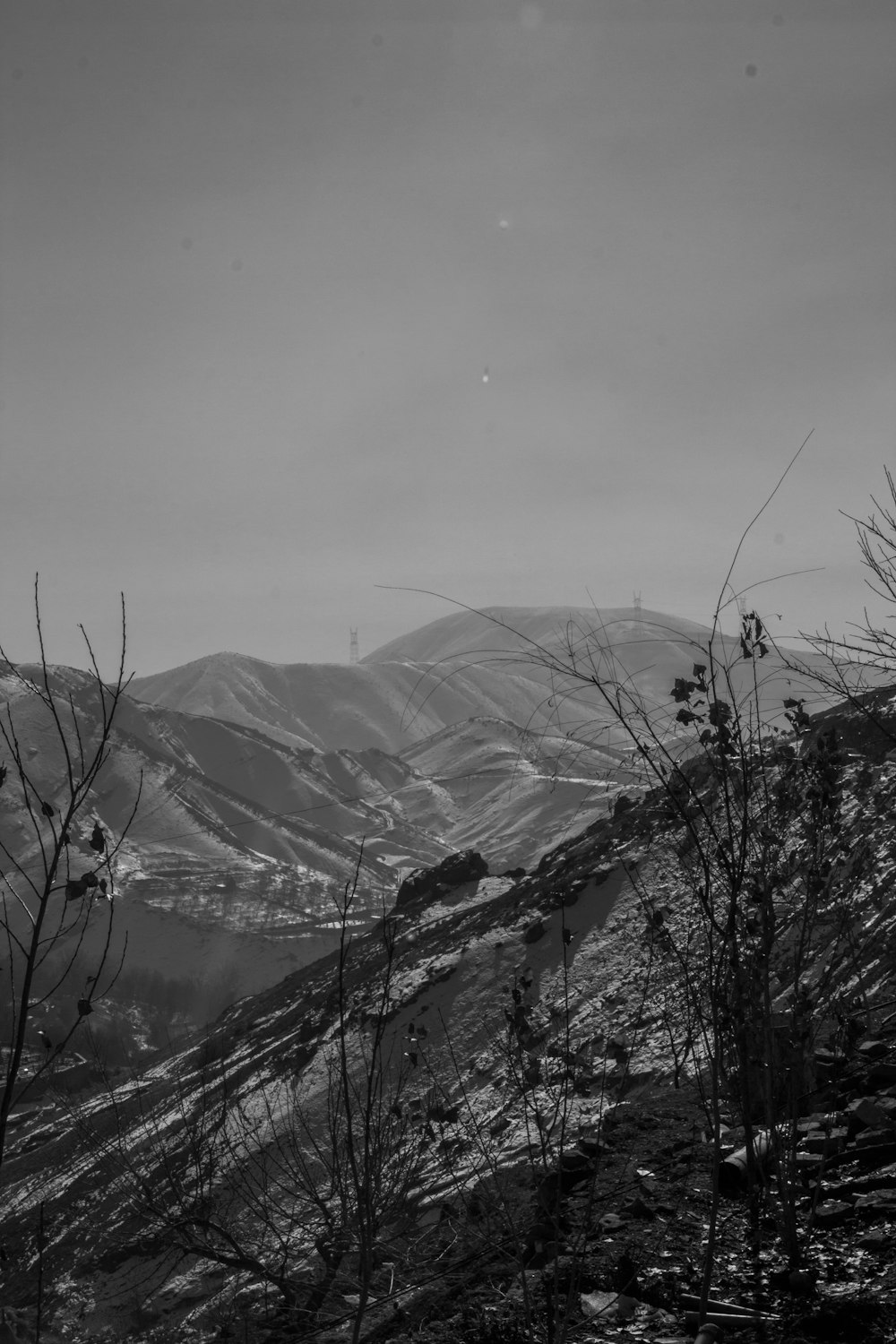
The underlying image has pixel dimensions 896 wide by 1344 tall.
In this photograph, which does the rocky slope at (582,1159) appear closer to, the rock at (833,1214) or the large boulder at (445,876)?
the rock at (833,1214)

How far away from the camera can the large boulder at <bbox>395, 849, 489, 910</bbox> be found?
39.4m

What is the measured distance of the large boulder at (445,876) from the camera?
3941 cm

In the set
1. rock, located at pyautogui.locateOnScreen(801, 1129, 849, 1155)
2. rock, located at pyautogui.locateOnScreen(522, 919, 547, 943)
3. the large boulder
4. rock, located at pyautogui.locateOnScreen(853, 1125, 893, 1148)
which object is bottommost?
the large boulder

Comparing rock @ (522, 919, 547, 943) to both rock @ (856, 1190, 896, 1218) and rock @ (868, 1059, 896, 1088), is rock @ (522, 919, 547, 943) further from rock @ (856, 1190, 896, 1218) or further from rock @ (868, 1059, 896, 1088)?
rock @ (856, 1190, 896, 1218)

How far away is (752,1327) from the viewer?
3562mm

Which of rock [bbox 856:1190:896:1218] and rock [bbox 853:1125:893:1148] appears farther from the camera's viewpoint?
rock [bbox 853:1125:893:1148]

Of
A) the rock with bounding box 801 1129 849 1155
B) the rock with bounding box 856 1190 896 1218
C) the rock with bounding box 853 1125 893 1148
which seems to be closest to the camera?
the rock with bounding box 856 1190 896 1218

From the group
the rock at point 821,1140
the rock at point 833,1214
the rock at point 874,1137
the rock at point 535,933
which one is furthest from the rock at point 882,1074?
the rock at point 535,933

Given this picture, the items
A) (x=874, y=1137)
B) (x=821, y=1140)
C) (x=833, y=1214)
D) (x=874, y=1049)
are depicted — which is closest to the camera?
(x=833, y=1214)

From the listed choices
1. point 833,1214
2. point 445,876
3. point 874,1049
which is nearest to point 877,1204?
point 833,1214

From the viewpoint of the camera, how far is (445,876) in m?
40.5

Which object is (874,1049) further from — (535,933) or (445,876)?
(445,876)

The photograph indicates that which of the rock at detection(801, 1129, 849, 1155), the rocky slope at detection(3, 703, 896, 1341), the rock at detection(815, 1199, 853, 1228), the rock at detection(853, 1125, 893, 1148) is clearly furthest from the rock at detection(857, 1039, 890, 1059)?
the rock at detection(815, 1199, 853, 1228)

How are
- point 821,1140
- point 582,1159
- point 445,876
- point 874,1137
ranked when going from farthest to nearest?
1. point 445,876
2. point 582,1159
3. point 821,1140
4. point 874,1137
